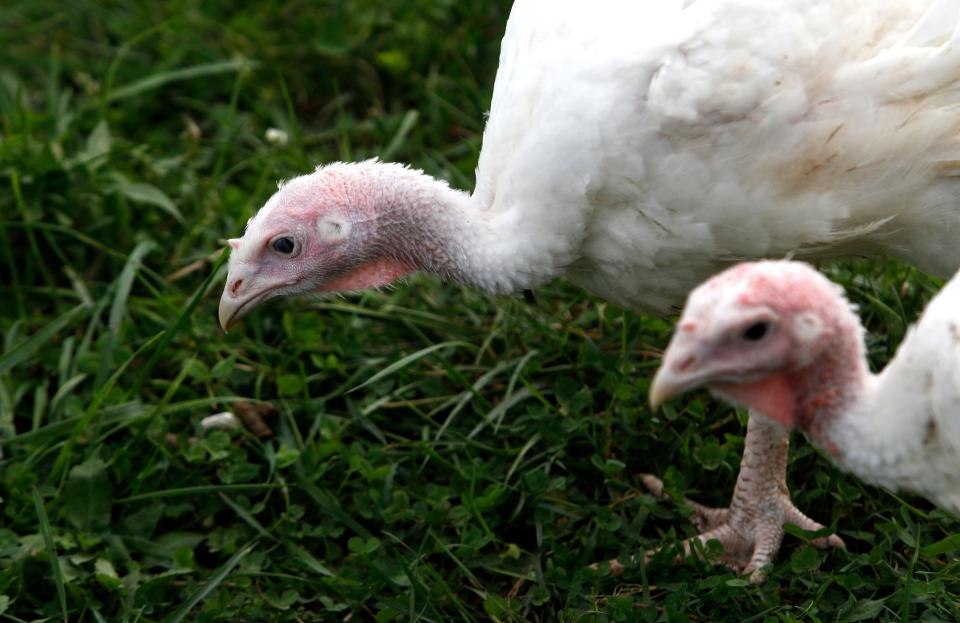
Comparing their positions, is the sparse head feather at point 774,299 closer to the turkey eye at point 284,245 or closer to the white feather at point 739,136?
the white feather at point 739,136

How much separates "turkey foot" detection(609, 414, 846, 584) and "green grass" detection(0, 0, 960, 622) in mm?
82

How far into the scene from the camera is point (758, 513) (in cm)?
364

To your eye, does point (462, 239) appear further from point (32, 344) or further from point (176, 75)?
point (176, 75)

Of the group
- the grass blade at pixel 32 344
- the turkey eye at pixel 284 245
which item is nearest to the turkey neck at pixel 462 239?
the turkey eye at pixel 284 245

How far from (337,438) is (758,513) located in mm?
1322

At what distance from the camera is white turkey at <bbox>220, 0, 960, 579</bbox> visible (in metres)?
3.05

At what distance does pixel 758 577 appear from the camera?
353 cm

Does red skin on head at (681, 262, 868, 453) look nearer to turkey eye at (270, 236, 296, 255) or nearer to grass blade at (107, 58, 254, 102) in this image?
turkey eye at (270, 236, 296, 255)

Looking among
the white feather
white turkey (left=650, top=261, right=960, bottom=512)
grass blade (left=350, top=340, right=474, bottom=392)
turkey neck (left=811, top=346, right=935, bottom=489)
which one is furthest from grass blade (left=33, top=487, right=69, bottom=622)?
turkey neck (left=811, top=346, right=935, bottom=489)

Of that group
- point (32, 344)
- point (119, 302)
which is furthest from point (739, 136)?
point (32, 344)

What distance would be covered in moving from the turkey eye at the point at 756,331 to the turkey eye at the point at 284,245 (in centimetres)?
145

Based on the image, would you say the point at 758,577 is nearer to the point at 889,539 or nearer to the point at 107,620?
the point at 889,539

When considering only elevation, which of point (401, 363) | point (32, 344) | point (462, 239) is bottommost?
point (32, 344)

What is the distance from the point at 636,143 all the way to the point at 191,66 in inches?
124
